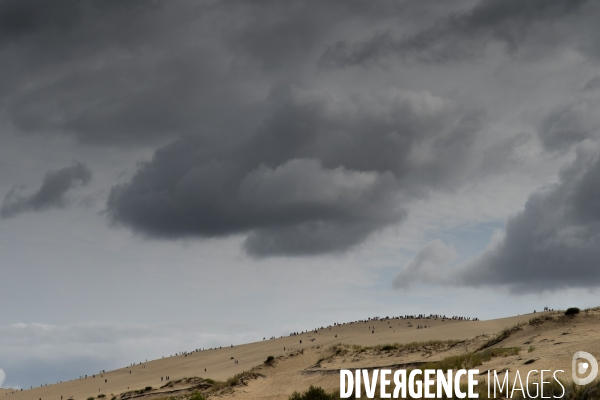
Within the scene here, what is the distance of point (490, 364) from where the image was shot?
2447 cm

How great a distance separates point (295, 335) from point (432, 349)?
5119 cm

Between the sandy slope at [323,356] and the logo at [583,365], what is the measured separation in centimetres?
34

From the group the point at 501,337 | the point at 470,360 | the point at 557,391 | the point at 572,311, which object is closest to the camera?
the point at 557,391

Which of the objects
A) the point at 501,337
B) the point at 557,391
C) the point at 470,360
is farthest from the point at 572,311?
the point at 557,391

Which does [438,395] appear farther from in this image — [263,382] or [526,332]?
[263,382]

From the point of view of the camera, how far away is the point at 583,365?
20.4m

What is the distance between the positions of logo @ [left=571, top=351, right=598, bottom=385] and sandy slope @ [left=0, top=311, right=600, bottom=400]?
338 millimetres

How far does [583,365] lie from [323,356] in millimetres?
26368

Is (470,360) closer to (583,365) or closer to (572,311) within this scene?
(583,365)

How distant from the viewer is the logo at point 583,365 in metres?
18.9

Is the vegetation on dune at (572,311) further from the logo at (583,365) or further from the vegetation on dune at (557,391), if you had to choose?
the vegetation on dune at (557,391)

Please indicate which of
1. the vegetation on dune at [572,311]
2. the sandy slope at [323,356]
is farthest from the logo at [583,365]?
the vegetation on dune at [572,311]

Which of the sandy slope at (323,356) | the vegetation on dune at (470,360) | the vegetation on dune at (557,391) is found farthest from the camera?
the sandy slope at (323,356)

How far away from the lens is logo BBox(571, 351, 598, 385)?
18891mm
